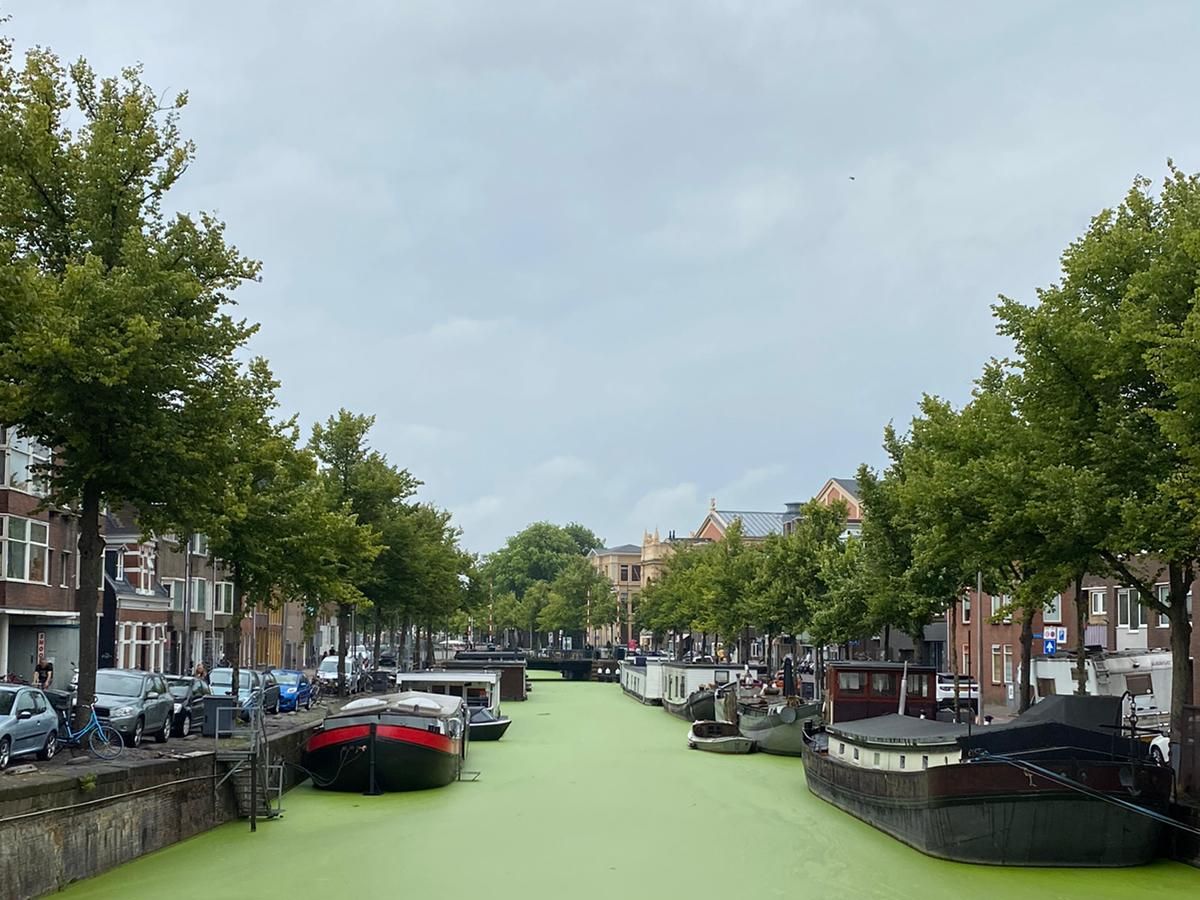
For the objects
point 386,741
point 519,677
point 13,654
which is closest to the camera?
point 386,741

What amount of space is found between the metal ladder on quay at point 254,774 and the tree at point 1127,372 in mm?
17881

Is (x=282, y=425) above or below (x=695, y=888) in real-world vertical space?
above

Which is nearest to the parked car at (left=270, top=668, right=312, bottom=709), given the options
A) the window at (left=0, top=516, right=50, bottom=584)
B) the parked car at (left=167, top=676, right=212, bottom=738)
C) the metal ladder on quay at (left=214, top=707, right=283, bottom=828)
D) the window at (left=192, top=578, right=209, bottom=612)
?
the window at (left=0, top=516, right=50, bottom=584)

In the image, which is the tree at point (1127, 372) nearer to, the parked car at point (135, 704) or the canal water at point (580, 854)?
the canal water at point (580, 854)

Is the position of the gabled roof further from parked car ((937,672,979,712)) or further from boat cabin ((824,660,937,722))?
boat cabin ((824,660,937,722))

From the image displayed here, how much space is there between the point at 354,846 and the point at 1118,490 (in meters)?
16.4

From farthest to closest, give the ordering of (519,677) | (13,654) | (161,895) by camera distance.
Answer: (519,677), (13,654), (161,895)

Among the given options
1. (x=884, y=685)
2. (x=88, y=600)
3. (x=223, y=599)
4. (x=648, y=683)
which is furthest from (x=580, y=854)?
(x=648, y=683)

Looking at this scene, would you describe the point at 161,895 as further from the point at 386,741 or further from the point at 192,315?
the point at 386,741

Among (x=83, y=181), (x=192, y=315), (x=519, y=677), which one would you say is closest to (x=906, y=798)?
(x=192, y=315)

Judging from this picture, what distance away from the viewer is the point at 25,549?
4703 cm

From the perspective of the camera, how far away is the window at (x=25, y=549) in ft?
149

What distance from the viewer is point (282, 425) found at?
40250 mm

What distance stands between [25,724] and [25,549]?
24703 mm
